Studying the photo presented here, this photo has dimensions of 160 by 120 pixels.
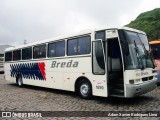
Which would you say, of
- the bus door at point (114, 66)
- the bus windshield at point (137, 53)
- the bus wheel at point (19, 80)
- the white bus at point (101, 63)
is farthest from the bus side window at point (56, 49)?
the bus wheel at point (19, 80)

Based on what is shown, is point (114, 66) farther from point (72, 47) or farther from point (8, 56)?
point (8, 56)

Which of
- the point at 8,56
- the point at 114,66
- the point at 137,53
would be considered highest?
the point at 8,56

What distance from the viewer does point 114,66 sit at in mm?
Answer: 10531

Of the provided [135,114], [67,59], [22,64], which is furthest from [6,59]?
[135,114]

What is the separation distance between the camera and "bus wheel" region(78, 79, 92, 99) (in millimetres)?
10672

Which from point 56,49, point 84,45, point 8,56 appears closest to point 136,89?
point 84,45

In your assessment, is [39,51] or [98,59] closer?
[98,59]

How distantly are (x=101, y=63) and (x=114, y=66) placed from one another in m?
0.91

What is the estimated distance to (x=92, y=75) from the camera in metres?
10.4

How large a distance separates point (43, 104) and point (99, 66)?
2845 millimetres

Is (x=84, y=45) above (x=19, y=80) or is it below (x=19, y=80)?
above

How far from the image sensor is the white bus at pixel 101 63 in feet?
30.3

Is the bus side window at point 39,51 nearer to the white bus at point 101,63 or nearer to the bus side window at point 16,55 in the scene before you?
the white bus at point 101,63

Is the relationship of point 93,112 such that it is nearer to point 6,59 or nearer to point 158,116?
point 158,116
